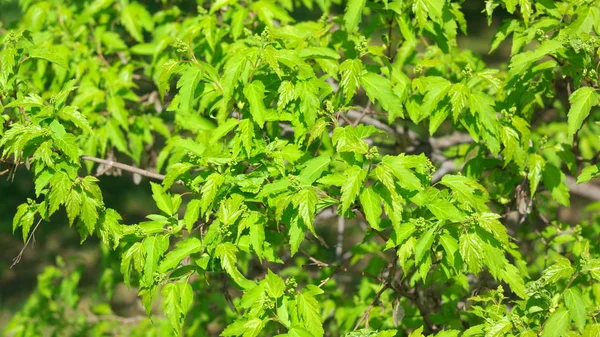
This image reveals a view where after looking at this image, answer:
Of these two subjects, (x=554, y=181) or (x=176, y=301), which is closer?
(x=176, y=301)

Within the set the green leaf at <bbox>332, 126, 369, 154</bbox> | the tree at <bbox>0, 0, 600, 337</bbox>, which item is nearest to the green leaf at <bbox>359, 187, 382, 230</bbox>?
the tree at <bbox>0, 0, 600, 337</bbox>

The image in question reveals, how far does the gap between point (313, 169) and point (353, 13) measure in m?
0.86

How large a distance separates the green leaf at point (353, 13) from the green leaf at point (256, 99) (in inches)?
23.0

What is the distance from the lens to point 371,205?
274 centimetres

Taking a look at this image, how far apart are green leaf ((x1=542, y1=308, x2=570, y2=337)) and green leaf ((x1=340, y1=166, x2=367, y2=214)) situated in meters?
0.85

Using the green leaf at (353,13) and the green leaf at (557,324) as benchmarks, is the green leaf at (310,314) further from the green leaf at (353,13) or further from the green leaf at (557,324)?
the green leaf at (353,13)

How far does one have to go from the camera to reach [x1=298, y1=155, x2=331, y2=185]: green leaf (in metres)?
2.79

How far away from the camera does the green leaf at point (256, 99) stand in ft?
9.63

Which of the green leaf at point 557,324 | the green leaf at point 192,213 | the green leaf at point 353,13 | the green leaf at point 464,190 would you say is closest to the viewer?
the green leaf at point 557,324

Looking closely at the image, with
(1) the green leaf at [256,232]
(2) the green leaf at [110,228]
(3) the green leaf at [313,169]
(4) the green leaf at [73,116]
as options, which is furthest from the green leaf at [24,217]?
(3) the green leaf at [313,169]

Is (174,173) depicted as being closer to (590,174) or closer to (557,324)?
(557,324)

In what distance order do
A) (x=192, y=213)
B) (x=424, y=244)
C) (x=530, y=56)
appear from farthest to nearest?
1. (x=530, y=56)
2. (x=192, y=213)
3. (x=424, y=244)

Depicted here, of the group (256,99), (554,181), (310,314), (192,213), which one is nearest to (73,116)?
(192,213)

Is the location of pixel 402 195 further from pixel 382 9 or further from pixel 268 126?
pixel 382 9
